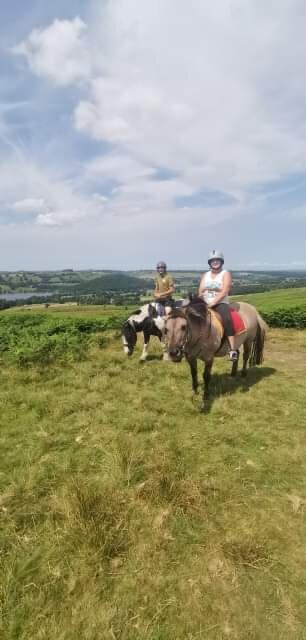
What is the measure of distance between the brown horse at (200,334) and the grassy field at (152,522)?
140 cm

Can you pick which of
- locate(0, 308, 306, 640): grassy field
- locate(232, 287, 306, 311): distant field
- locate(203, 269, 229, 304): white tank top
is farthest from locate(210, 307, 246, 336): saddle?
locate(232, 287, 306, 311): distant field

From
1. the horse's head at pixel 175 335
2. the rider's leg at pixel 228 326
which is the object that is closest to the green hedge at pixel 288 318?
the rider's leg at pixel 228 326

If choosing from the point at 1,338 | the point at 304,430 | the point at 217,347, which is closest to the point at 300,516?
the point at 304,430

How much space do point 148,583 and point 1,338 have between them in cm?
1363

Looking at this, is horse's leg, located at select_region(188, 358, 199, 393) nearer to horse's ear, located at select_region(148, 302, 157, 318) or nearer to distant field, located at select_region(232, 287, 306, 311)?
horse's ear, located at select_region(148, 302, 157, 318)

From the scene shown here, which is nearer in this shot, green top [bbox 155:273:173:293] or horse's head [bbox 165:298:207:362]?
horse's head [bbox 165:298:207:362]

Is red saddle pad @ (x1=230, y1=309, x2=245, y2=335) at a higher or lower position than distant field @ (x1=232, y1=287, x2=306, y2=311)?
higher

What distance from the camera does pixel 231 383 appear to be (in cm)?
1025

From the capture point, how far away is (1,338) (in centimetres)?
1478

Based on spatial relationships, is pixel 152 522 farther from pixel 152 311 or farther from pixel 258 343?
pixel 152 311

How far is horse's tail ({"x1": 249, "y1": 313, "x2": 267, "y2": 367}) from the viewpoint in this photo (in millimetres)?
10945

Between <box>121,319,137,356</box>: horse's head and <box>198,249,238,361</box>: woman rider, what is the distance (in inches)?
199

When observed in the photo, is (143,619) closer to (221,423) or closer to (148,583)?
(148,583)

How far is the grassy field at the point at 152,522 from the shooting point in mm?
3105
